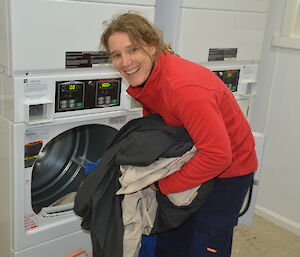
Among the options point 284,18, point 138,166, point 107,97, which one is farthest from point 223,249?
point 284,18

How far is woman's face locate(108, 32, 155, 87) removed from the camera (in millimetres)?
1265

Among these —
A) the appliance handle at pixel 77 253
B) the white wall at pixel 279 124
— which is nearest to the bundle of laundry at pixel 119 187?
the appliance handle at pixel 77 253

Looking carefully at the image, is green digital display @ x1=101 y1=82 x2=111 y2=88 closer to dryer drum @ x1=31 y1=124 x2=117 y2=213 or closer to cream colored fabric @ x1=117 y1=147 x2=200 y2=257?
dryer drum @ x1=31 y1=124 x2=117 y2=213

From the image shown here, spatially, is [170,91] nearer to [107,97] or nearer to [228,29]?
[107,97]

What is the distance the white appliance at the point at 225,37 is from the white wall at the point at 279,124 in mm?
237

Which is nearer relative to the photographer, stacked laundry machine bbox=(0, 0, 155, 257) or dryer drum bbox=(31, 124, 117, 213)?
stacked laundry machine bbox=(0, 0, 155, 257)

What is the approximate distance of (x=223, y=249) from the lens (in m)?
1.49

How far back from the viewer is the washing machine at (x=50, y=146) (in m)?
1.50

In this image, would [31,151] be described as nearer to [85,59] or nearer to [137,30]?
[85,59]

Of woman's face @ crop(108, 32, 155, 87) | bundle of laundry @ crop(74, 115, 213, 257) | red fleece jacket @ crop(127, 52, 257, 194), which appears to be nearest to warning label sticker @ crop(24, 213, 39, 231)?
bundle of laundry @ crop(74, 115, 213, 257)

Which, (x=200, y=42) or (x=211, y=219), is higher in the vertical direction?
(x=200, y=42)

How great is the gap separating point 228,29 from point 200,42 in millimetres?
205

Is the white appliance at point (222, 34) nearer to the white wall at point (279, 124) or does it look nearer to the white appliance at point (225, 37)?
the white appliance at point (225, 37)

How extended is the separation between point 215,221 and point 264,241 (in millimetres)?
1166
